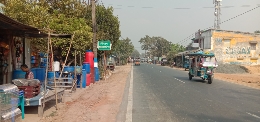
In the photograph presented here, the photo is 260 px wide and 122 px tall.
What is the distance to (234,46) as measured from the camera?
150 feet

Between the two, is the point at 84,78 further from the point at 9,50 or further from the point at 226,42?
the point at 226,42

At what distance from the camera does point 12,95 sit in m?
6.45

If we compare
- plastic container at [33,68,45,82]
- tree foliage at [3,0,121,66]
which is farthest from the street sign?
plastic container at [33,68,45,82]

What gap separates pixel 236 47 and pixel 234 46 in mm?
383

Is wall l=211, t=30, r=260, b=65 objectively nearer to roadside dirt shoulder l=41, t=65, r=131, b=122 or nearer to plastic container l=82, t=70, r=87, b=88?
plastic container l=82, t=70, r=87, b=88

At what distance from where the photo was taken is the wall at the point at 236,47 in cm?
4519

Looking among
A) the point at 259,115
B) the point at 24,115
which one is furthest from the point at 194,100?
the point at 24,115

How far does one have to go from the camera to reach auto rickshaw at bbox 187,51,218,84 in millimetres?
19406

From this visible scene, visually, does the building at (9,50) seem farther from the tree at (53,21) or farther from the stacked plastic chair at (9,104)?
the stacked plastic chair at (9,104)

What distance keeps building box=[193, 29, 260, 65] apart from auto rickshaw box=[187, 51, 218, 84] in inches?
991

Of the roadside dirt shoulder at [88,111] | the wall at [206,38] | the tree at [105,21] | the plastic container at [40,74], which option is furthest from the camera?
the wall at [206,38]

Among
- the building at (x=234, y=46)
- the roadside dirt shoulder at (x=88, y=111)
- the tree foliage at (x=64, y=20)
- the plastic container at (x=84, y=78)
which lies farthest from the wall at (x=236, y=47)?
the roadside dirt shoulder at (x=88, y=111)

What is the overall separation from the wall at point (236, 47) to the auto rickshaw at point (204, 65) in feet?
83.0

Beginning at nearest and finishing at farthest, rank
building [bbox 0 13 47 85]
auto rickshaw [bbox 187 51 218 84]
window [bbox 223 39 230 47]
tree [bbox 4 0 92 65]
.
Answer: building [bbox 0 13 47 85], tree [bbox 4 0 92 65], auto rickshaw [bbox 187 51 218 84], window [bbox 223 39 230 47]
